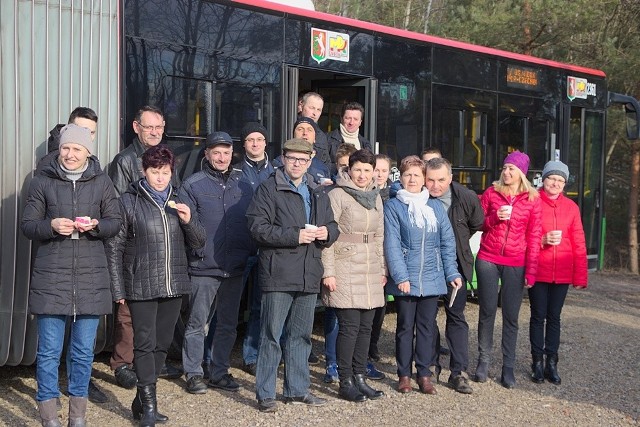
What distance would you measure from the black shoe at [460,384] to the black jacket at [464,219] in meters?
0.71

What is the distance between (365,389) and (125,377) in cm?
163

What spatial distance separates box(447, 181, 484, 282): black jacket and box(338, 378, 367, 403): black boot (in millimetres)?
1193

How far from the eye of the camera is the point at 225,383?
21.0 feet

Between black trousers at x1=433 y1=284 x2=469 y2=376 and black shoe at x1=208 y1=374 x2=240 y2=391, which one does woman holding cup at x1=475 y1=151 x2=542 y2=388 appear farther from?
black shoe at x1=208 y1=374 x2=240 y2=391

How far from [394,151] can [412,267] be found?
2535 millimetres

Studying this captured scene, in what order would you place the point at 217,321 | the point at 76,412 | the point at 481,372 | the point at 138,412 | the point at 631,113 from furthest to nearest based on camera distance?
the point at 631,113, the point at 481,372, the point at 217,321, the point at 138,412, the point at 76,412

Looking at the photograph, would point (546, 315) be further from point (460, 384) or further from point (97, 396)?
point (97, 396)

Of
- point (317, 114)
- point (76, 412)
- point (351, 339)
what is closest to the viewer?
point (76, 412)

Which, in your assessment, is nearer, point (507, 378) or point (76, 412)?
point (76, 412)

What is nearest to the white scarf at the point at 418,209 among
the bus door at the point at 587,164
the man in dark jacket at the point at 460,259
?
the man in dark jacket at the point at 460,259

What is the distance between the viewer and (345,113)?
24.6ft

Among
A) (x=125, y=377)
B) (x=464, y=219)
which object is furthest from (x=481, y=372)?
(x=125, y=377)

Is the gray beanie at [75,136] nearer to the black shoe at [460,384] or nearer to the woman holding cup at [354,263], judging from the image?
the woman holding cup at [354,263]

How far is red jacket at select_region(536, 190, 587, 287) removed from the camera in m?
6.98
